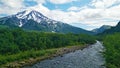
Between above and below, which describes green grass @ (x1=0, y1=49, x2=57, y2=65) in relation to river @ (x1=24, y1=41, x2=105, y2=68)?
above

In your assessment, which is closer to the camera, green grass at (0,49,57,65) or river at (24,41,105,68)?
river at (24,41,105,68)

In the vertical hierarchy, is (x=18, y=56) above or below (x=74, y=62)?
above

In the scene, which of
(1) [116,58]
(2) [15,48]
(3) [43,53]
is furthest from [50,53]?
(1) [116,58]

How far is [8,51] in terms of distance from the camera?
11756cm

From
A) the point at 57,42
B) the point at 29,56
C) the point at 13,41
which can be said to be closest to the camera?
the point at 29,56

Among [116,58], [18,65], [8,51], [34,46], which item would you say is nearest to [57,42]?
[34,46]

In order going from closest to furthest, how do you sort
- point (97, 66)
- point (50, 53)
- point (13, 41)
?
point (97, 66), point (50, 53), point (13, 41)

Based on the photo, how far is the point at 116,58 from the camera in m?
74.7

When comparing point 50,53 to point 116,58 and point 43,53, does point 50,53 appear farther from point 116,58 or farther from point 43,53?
point 116,58

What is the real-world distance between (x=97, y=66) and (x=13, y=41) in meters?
71.3

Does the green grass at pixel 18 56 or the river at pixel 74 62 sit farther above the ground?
the green grass at pixel 18 56

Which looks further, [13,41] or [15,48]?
[13,41]

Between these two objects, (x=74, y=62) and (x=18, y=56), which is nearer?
(x=74, y=62)

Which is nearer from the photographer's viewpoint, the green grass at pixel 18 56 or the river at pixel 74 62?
the river at pixel 74 62
